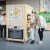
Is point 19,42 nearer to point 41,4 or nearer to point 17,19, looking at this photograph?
point 17,19

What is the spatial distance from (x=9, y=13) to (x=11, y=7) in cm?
32

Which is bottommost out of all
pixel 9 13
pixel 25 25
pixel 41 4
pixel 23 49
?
pixel 23 49

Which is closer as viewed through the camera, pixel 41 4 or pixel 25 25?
pixel 25 25

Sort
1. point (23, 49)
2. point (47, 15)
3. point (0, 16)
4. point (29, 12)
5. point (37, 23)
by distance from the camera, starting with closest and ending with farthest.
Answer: point (23, 49), point (37, 23), point (29, 12), point (0, 16), point (47, 15)

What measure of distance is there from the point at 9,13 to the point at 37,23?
1.54m

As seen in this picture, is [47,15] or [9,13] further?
[47,15]

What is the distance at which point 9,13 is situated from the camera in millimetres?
8602

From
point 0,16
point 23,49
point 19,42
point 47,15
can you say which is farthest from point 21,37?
point 47,15

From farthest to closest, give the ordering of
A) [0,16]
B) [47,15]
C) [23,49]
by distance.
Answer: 1. [47,15]
2. [0,16]
3. [23,49]

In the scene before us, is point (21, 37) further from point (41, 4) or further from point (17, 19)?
point (41, 4)

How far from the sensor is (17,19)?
8.37m

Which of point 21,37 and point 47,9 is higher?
point 47,9

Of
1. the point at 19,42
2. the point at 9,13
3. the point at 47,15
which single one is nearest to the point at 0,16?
the point at 9,13

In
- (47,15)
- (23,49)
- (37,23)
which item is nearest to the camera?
(23,49)
